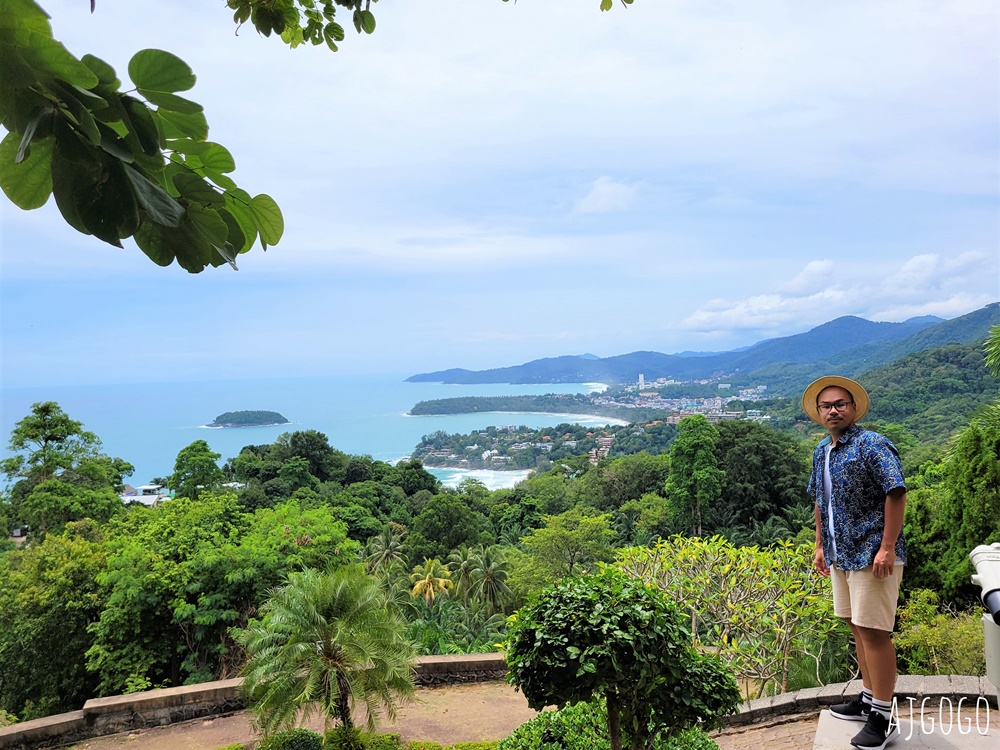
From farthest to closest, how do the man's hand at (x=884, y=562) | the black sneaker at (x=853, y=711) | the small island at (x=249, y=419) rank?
the small island at (x=249, y=419) < the black sneaker at (x=853, y=711) < the man's hand at (x=884, y=562)

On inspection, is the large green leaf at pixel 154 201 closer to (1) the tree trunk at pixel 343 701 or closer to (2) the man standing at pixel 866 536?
(2) the man standing at pixel 866 536

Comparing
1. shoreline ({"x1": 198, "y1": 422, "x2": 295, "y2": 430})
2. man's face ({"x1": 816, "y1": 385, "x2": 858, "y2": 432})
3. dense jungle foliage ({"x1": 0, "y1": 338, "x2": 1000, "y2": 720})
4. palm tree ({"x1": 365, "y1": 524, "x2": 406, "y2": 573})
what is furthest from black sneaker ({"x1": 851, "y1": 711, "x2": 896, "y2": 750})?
shoreline ({"x1": 198, "y1": 422, "x2": 295, "y2": 430})

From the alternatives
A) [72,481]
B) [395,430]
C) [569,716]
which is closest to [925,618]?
[569,716]

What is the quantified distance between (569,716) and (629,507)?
86.1ft

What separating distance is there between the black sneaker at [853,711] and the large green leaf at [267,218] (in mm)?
3005

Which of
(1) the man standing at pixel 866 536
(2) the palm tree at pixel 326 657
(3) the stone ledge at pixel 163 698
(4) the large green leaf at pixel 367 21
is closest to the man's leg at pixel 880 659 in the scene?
(1) the man standing at pixel 866 536

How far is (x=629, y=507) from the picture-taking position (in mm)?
28531

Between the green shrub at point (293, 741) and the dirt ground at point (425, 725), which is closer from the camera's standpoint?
the green shrub at point (293, 741)

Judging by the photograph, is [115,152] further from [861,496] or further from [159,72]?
[861,496]

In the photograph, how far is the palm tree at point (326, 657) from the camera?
4.57 m

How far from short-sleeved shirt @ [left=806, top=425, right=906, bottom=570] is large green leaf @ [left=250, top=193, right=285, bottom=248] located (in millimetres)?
2402

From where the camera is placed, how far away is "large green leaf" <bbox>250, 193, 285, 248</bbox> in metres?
0.70

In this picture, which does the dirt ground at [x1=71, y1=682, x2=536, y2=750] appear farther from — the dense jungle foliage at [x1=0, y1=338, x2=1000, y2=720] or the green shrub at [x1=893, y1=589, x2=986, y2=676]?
the green shrub at [x1=893, y1=589, x2=986, y2=676]

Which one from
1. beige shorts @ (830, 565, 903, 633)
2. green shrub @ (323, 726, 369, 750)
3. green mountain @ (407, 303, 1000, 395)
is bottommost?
green shrub @ (323, 726, 369, 750)
